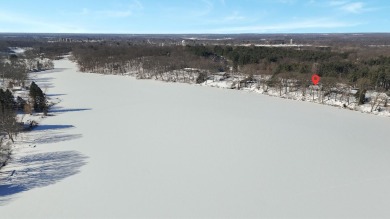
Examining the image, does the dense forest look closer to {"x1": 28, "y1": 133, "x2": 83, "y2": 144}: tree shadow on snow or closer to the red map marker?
the red map marker

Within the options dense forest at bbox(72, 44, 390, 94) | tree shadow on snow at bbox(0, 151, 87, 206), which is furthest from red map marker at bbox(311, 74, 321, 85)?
tree shadow on snow at bbox(0, 151, 87, 206)

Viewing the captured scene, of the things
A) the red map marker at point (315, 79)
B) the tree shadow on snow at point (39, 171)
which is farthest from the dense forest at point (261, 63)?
the tree shadow on snow at point (39, 171)

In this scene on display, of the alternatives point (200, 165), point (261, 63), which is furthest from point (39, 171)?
point (261, 63)

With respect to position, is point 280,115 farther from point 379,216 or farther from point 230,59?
point 230,59

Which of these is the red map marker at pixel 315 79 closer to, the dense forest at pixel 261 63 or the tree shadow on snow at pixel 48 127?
the dense forest at pixel 261 63

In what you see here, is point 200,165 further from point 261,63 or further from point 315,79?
point 261,63

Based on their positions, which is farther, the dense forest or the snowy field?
the dense forest

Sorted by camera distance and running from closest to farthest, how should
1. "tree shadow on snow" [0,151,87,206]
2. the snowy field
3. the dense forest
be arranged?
the snowy field < "tree shadow on snow" [0,151,87,206] < the dense forest
